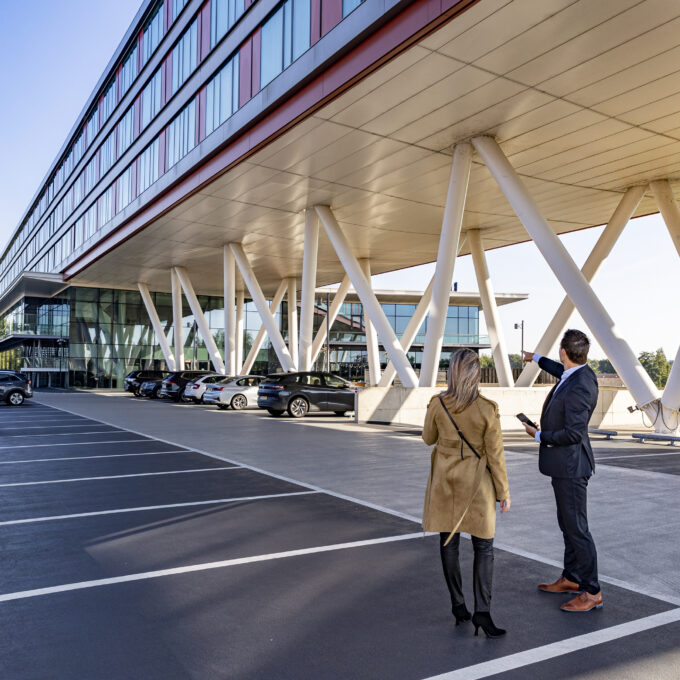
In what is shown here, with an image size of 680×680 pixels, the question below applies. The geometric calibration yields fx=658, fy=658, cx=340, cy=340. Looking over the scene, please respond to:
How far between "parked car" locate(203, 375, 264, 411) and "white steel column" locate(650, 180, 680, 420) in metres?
15.5

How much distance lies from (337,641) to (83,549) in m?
3.01

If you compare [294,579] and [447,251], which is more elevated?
[447,251]

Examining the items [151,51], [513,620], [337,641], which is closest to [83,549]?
[337,641]

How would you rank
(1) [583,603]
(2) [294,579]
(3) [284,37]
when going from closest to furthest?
1. (1) [583,603]
2. (2) [294,579]
3. (3) [284,37]

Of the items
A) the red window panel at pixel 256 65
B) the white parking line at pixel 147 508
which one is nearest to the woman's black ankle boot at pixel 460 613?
the white parking line at pixel 147 508

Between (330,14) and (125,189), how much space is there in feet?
71.8

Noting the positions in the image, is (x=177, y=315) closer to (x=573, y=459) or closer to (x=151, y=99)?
(x=151, y=99)

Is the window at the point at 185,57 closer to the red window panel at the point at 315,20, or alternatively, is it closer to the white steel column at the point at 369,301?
the white steel column at the point at 369,301

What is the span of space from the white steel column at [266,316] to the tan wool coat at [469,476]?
77.3ft

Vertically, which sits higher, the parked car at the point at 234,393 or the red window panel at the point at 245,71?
the red window panel at the point at 245,71

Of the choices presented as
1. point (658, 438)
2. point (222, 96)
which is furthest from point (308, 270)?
point (658, 438)

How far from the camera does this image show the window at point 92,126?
138ft

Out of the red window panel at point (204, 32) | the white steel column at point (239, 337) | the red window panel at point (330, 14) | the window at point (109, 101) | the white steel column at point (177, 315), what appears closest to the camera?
the red window panel at point (330, 14)

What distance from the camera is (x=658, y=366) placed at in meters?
139
